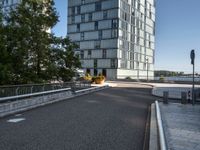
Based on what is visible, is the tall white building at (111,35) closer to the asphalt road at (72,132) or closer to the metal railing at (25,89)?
the metal railing at (25,89)

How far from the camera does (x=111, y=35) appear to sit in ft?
248

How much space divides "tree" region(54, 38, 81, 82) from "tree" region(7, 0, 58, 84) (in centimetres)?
87

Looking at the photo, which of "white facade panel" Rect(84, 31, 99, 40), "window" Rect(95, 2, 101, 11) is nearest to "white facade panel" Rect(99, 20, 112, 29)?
"white facade panel" Rect(84, 31, 99, 40)

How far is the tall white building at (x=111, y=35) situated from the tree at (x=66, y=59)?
5206cm

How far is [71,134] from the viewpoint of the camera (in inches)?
303

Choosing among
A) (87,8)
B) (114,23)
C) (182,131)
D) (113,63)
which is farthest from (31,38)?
(87,8)

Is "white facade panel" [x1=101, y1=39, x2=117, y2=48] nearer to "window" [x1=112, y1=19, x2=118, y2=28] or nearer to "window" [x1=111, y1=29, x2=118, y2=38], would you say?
"window" [x1=111, y1=29, x2=118, y2=38]

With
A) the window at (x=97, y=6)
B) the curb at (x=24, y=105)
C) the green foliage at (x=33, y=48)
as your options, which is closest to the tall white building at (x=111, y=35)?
the window at (x=97, y=6)

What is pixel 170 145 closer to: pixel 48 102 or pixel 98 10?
pixel 48 102

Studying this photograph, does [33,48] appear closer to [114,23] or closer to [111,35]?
[111,35]

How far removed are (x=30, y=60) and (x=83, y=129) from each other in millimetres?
11221

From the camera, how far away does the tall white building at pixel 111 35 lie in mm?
74938

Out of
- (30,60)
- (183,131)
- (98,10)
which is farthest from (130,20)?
(183,131)

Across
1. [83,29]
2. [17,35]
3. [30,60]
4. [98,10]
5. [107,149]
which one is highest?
[98,10]
